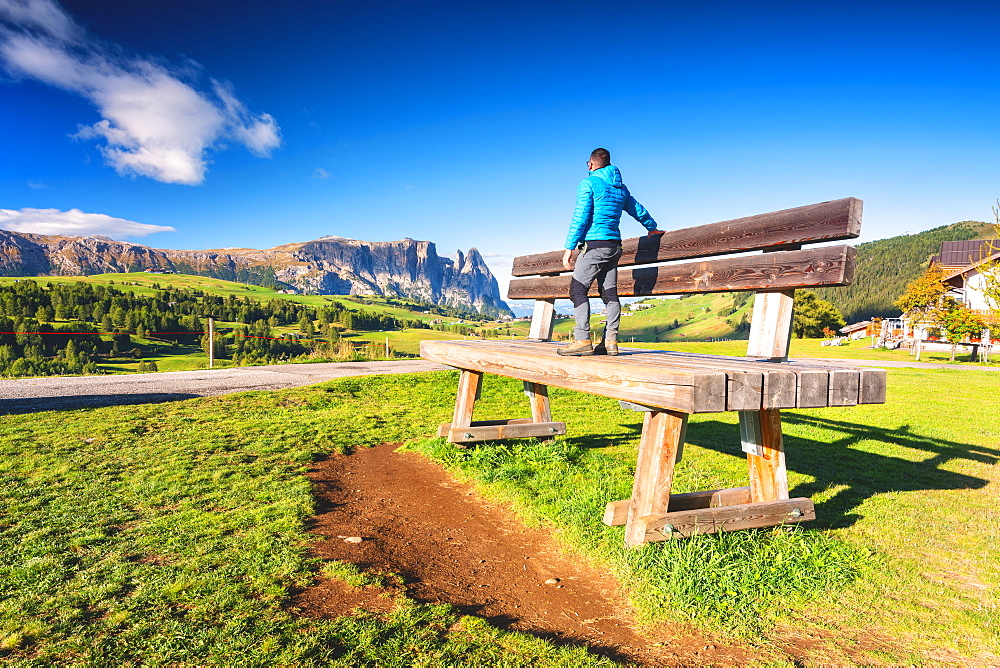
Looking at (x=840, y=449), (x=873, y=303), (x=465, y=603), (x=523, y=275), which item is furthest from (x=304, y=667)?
(x=873, y=303)

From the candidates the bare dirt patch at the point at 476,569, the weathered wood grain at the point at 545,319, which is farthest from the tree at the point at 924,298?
the bare dirt patch at the point at 476,569

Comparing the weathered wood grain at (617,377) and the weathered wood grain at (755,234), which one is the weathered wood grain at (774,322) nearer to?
the weathered wood grain at (755,234)

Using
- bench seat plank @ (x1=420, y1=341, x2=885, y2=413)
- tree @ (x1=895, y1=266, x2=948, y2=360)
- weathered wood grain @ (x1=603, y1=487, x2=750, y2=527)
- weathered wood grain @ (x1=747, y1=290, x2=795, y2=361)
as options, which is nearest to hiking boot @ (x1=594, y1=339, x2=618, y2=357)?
bench seat plank @ (x1=420, y1=341, x2=885, y2=413)

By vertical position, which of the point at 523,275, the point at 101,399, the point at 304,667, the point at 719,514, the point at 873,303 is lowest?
the point at 101,399

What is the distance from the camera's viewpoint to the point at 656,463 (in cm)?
347

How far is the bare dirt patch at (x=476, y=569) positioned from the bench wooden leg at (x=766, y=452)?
140cm

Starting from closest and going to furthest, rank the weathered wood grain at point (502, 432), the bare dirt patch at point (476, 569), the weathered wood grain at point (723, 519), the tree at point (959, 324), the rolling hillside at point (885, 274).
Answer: the bare dirt patch at point (476, 569)
the weathered wood grain at point (723, 519)
the weathered wood grain at point (502, 432)
the tree at point (959, 324)
the rolling hillside at point (885, 274)

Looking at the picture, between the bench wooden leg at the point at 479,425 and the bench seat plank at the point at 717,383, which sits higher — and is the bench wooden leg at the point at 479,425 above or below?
below

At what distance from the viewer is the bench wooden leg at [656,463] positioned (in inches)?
136

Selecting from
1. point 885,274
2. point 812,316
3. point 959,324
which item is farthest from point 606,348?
point 885,274

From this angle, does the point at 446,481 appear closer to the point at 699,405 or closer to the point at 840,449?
the point at 699,405

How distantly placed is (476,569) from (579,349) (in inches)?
72.6

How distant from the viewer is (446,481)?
18.4ft

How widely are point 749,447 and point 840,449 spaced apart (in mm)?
4275
